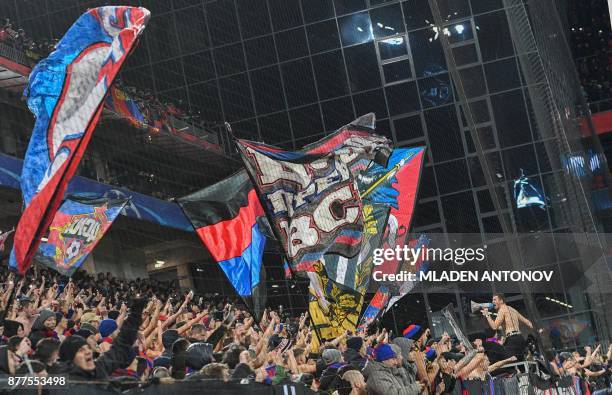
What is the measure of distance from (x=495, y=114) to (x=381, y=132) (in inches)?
1319

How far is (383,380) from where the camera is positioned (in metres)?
9.95

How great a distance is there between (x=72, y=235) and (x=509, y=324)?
9.55m

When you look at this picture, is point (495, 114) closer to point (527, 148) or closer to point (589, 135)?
point (527, 148)

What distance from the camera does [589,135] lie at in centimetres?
1508

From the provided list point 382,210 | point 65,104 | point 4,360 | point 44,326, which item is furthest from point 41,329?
point 382,210

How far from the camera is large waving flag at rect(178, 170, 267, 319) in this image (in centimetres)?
2130

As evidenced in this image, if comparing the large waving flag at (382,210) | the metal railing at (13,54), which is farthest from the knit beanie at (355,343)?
the metal railing at (13,54)

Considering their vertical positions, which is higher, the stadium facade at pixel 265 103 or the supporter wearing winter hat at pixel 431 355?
the stadium facade at pixel 265 103

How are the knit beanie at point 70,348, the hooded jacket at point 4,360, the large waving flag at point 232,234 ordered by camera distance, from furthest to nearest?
1. the large waving flag at point 232,234
2. the knit beanie at point 70,348
3. the hooded jacket at point 4,360

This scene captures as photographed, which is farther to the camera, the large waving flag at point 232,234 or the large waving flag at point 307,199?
the large waving flag at point 307,199

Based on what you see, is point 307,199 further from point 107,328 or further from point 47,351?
point 47,351

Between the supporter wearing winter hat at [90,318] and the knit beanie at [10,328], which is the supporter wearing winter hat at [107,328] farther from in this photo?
the supporter wearing winter hat at [90,318]
